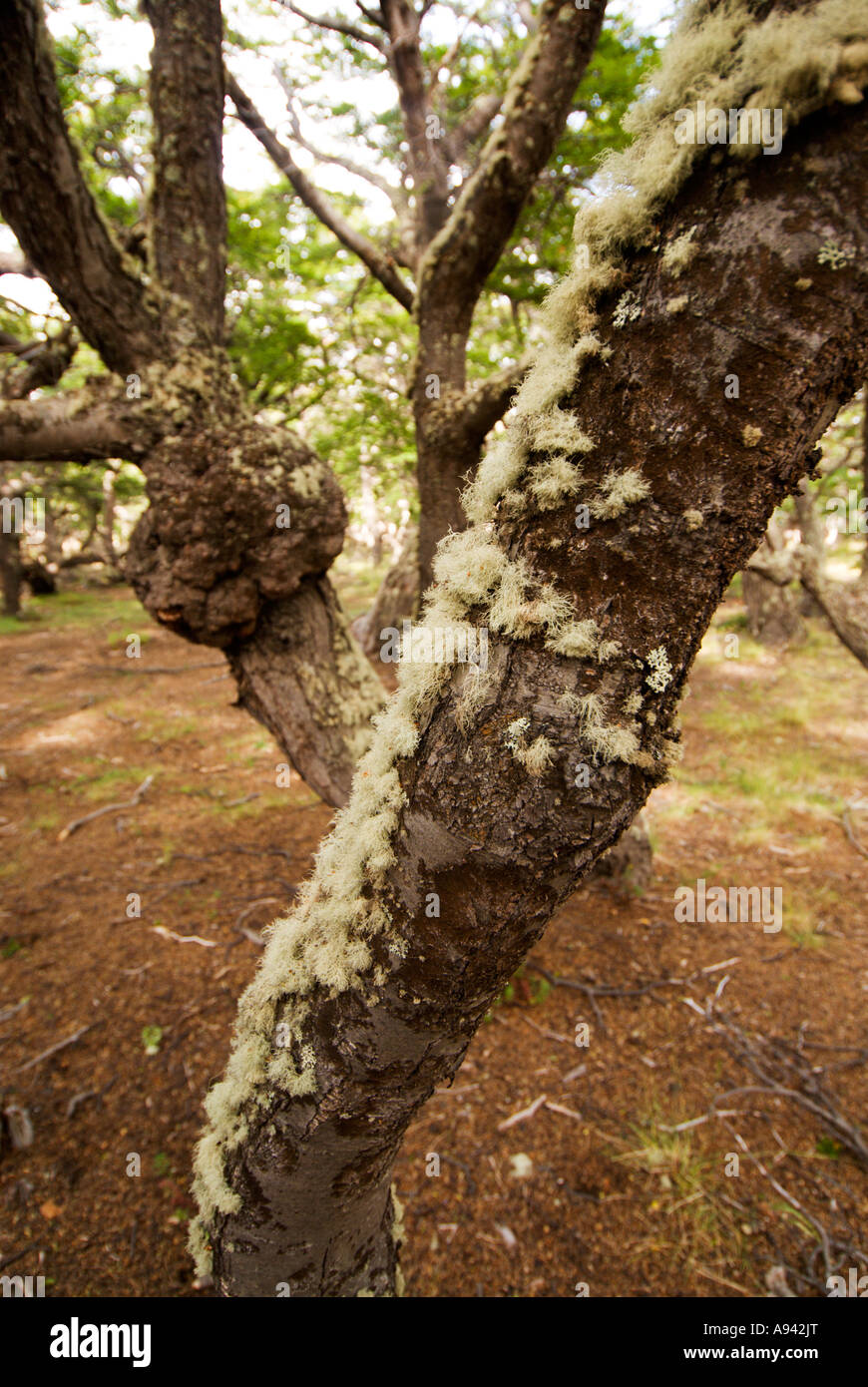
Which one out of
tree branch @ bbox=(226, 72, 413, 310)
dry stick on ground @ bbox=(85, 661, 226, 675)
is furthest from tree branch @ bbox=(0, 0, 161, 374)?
dry stick on ground @ bbox=(85, 661, 226, 675)

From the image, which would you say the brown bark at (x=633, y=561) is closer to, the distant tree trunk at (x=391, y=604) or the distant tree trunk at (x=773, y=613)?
the distant tree trunk at (x=391, y=604)

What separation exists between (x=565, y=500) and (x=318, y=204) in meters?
4.39

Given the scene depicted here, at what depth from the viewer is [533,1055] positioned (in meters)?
3.33

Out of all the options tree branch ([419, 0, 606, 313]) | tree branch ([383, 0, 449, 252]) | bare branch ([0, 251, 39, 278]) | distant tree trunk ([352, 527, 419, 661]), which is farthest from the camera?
distant tree trunk ([352, 527, 419, 661])

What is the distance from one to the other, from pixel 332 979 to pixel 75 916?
3930 millimetres

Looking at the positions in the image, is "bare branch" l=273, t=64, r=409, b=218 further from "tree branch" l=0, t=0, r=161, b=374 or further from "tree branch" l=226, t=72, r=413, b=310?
"tree branch" l=0, t=0, r=161, b=374

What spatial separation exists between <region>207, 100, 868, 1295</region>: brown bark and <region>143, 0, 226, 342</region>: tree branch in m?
2.62

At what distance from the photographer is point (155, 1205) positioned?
2635mm

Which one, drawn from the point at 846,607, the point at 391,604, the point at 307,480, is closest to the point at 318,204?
the point at 307,480

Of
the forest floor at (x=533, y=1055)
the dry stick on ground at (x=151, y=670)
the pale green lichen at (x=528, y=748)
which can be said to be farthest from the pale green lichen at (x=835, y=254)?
the dry stick on ground at (x=151, y=670)

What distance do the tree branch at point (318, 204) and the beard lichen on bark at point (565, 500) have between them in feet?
12.0

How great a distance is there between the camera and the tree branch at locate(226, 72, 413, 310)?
3.72 m

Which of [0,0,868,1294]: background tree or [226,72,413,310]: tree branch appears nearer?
[0,0,868,1294]: background tree

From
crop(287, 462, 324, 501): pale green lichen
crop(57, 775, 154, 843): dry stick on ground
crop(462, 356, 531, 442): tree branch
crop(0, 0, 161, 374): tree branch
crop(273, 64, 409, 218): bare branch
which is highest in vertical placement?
crop(273, 64, 409, 218): bare branch
